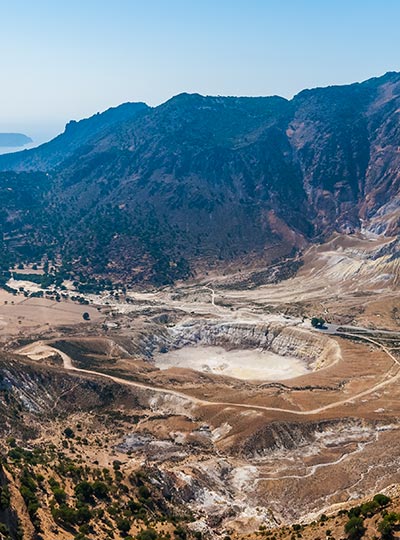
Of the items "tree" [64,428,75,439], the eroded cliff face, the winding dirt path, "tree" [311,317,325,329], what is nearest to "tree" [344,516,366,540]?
the winding dirt path

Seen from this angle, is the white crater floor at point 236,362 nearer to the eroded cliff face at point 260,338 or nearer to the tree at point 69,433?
the eroded cliff face at point 260,338

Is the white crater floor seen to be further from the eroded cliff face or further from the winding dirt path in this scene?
the winding dirt path

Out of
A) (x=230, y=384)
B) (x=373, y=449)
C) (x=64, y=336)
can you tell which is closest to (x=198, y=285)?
(x=64, y=336)

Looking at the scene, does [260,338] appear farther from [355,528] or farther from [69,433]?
[355,528]

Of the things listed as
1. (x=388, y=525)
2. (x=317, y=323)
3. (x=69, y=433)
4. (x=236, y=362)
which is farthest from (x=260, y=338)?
(x=388, y=525)

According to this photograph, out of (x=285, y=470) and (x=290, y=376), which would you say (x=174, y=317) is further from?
(x=285, y=470)

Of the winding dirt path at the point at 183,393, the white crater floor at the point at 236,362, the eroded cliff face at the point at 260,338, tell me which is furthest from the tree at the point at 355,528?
the eroded cliff face at the point at 260,338
